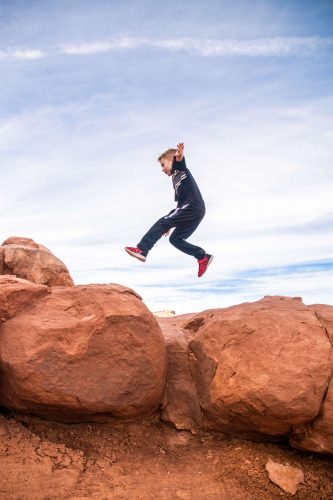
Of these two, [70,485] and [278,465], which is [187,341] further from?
[70,485]

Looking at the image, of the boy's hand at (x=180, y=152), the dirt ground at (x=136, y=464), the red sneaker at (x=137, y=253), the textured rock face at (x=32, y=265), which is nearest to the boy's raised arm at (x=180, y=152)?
the boy's hand at (x=180, y=152)

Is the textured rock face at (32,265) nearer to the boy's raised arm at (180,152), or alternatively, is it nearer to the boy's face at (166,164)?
the boy's face at (166,164)

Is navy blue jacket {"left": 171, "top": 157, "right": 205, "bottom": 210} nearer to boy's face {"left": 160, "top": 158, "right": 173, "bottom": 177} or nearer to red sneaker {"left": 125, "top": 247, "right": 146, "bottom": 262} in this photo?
boy's face {"left": 160, "top": 158, "right": 173, "bottom": 177}

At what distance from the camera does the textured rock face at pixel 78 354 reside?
17.4ft

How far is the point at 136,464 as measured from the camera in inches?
214

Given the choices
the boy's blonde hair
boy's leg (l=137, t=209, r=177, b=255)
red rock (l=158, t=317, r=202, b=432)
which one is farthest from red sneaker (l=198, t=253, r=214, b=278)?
red rock (l=158, t=317, r=202, b=432)

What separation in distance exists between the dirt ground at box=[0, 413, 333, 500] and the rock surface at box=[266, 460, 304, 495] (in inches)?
2.4

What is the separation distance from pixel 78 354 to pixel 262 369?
2308mm

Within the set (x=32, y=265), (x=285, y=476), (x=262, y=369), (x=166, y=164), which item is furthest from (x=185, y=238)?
(x=285, y=476)

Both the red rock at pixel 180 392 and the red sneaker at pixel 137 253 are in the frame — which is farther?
the red sneaker at pixel 137 253

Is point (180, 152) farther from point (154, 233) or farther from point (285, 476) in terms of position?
point (285, 476)

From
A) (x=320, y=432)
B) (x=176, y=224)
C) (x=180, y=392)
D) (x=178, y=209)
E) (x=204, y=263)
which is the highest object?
(x=178, y=209)

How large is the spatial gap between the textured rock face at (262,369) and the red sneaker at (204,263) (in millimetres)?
2393

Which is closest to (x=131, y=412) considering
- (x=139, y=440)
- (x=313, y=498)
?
(x=139, y=440)
